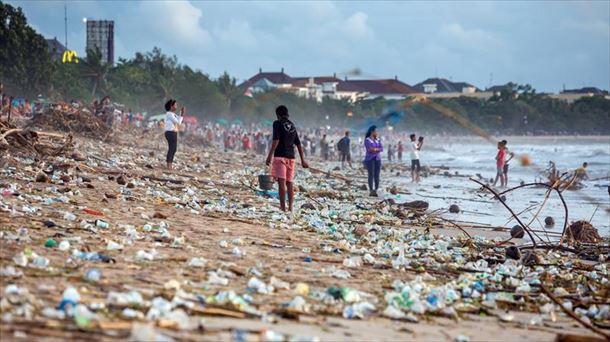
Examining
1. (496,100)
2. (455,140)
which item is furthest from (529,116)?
(455,140)

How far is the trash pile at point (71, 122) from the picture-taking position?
2080 centimetres

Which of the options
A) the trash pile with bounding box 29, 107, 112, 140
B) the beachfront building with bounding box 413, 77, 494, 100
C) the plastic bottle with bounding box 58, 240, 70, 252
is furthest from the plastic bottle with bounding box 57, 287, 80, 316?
the beachfront building with bounding box 413, 77, 494, 100

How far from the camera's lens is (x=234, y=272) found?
5418mm

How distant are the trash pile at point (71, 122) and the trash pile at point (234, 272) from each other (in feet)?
36.9

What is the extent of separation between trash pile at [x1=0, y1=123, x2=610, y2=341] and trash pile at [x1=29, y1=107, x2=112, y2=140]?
11.2m

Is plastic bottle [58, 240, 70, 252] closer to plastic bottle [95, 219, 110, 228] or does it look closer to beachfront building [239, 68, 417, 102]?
plastic bottle [95, 219, 110, 228]

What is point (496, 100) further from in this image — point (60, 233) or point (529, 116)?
point (60, 233)

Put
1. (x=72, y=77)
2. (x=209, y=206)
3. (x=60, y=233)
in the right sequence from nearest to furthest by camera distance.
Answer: (x=60, y=233) < (x=209, y=206) < (x=72, y=77)

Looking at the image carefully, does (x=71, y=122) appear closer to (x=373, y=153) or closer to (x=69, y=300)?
(x=373, y=153)

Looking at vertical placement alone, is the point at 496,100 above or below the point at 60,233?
above

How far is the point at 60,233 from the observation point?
622 cm

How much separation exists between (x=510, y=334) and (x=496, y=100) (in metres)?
122

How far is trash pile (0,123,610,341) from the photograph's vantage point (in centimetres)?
397

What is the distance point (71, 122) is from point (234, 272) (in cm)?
1746
